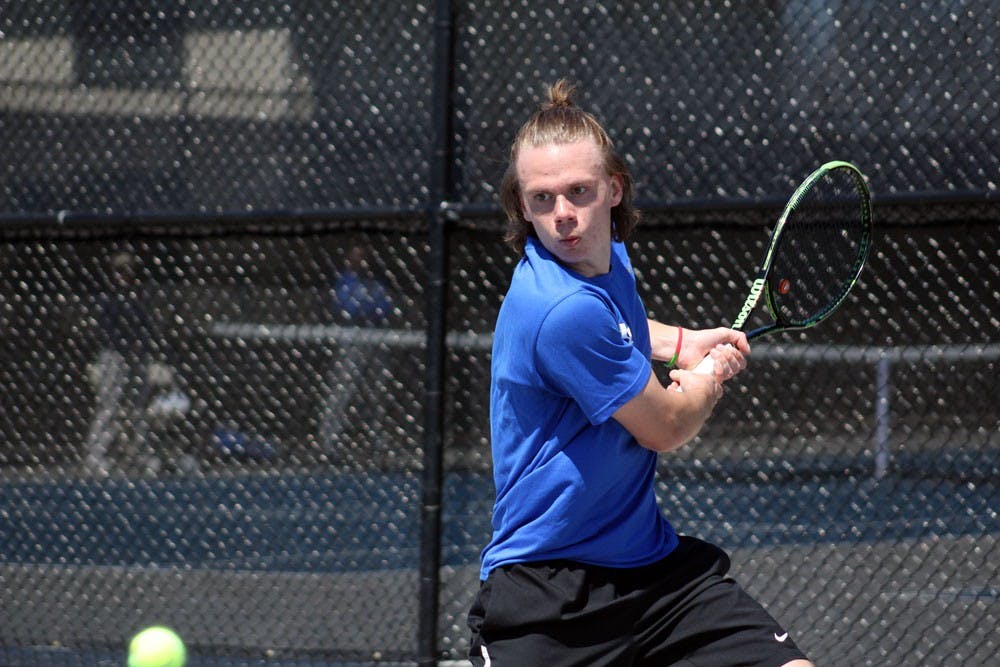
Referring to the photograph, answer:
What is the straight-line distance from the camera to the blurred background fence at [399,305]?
3.97 m

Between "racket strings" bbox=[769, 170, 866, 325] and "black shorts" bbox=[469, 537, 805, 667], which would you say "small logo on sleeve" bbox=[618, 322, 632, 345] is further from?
"racket strings" bbox=[769, 170, 866, 325]

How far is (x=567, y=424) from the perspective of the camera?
2.65 m

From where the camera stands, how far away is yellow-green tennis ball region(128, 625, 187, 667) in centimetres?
405

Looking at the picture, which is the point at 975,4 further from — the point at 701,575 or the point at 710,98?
the point at 701,575

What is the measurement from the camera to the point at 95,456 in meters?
4.53

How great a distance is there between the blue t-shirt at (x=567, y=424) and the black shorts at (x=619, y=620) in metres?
0.04

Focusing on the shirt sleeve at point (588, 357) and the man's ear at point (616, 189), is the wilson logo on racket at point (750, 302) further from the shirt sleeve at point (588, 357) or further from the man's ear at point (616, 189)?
the shirt sleeve at point (588, 357)

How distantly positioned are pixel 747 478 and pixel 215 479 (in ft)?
5.89

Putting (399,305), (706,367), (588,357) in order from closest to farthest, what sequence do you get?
(588,357) → (706,367) → (399,305)

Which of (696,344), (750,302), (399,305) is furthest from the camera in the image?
(399,305)

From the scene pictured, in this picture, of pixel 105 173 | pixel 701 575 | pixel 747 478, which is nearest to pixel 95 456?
pixel 105 173

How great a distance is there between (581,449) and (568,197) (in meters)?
0.51

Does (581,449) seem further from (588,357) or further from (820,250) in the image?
(820,250)

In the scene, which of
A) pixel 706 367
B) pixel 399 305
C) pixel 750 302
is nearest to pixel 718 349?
pixel 706 367
